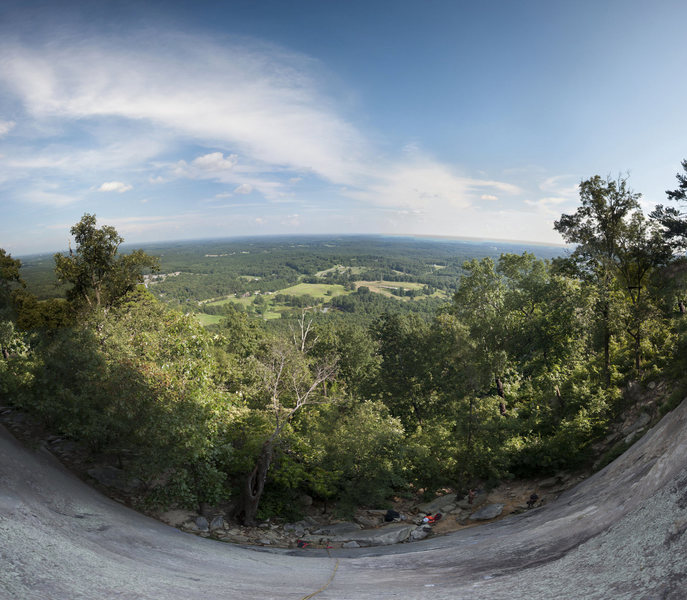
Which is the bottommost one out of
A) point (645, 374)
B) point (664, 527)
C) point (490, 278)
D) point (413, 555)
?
point (413, 555)

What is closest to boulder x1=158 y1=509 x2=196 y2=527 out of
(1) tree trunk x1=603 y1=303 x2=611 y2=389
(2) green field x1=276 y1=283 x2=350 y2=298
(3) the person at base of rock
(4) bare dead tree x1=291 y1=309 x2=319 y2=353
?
(3) the person at base of rock

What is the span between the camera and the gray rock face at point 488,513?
42.1 feet

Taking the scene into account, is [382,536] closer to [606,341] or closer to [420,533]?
[420,533]

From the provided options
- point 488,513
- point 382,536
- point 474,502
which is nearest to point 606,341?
point 474,502

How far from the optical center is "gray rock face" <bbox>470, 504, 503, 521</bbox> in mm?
12836

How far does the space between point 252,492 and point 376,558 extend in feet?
21.4

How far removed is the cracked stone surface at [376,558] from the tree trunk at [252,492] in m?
3.44

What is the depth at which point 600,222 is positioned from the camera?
51.7 ft

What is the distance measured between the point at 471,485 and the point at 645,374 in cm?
956

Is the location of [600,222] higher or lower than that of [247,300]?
higher

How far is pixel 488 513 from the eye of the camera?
1299 centimetres

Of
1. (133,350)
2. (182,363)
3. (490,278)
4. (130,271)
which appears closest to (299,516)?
(182,363)

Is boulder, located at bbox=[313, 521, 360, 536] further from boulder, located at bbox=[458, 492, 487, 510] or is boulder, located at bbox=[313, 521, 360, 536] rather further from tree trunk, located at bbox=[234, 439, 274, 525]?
boulder, located at bbox=[458, 492, 487, 510]

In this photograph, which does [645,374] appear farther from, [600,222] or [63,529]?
[63,529]
